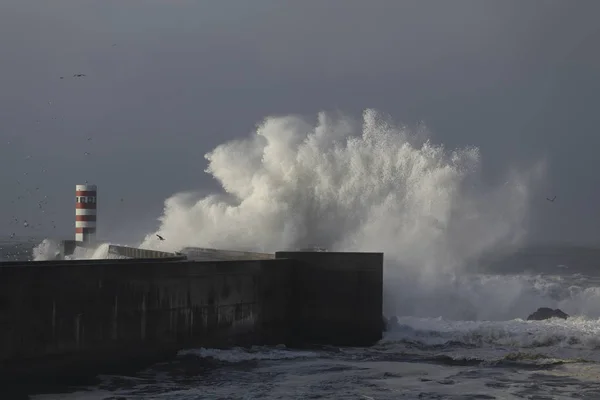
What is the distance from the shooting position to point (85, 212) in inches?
918

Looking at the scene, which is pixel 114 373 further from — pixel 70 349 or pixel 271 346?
pixel 271 346

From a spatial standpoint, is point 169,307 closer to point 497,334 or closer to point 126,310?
point 126,310

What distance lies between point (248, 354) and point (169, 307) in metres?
1.55

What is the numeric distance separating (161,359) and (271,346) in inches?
89.7

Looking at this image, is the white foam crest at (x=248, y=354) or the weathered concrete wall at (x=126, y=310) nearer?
A: the weathered concrete wall at (x=126, y=310)

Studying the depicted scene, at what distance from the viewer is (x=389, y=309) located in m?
17.3

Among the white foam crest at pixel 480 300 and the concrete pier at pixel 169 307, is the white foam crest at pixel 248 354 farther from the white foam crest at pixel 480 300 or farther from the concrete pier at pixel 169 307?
the white foam crest at pixel 480 300

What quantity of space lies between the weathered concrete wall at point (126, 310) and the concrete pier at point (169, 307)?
14 mm

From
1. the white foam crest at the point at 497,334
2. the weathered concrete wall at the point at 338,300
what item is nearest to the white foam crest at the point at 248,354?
the weathered concrete wall at the point at 338,300

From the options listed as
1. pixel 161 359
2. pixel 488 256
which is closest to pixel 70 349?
pixel 161 359

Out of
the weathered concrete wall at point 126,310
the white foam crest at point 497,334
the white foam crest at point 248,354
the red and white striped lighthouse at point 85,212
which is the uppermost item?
the red and white striped lighthouse at point 85,212

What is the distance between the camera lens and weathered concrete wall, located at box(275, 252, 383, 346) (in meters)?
13.5

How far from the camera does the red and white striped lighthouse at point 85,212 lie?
2317 centimetres

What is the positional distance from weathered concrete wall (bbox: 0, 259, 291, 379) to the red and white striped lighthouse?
449 inches
